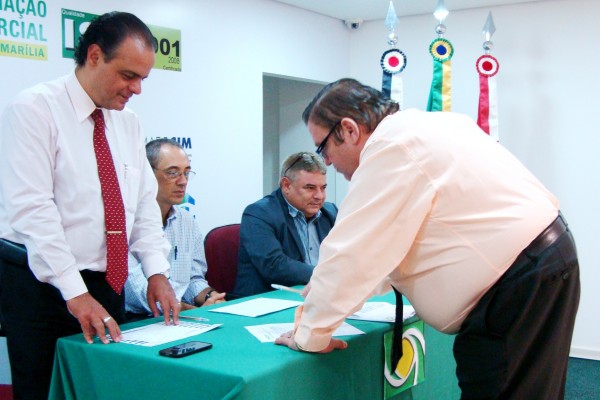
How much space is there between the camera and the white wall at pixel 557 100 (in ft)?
13.8

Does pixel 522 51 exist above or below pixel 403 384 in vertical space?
above

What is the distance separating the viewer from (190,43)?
360cm

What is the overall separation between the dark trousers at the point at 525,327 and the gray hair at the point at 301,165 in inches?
62.9

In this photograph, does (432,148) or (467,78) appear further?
(467,78)

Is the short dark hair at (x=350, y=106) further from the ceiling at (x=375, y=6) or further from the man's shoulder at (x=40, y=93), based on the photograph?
the ceiling at (x=375, y=6)

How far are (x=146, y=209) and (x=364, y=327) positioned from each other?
2.48 feet

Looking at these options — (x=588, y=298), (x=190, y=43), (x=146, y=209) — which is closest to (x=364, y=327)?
(x=146, y=209)

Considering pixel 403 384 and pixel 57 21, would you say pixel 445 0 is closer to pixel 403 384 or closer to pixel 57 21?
pixel 57 21

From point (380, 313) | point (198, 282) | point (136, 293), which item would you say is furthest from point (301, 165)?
point (380, 313)

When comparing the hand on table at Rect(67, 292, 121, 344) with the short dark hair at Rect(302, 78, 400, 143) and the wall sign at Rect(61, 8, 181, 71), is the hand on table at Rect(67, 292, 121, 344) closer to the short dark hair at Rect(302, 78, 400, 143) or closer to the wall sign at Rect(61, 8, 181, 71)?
the short dark hair at Rect(302, 78, 400, 143)

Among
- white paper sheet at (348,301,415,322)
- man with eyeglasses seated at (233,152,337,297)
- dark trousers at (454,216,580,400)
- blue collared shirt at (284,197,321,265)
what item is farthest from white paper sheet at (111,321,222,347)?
blue collared shirt at (284,197,321,265)

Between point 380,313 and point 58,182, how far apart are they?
101 centimetres

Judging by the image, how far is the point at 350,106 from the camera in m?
1.62

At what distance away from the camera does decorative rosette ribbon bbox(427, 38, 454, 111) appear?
4191 millimetres
